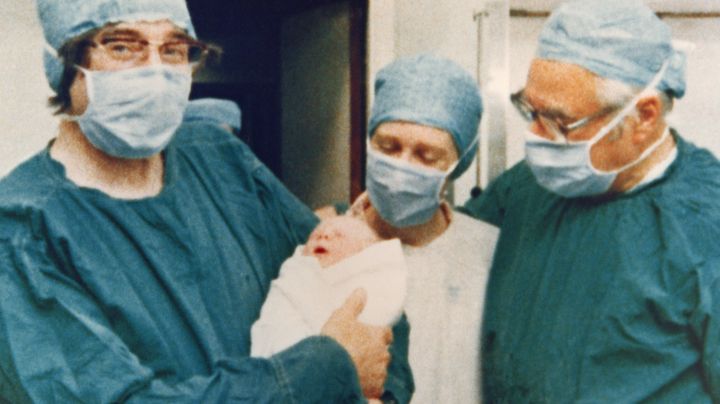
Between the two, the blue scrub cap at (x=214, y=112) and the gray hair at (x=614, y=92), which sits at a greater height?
the gray hair at (x=614, y=92)

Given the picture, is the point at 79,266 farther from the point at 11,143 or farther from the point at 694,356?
the point at 11,143

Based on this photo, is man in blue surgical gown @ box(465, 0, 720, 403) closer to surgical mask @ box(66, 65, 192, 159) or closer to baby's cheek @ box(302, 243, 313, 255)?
baby's cheek @ box(302, 243, 313, 255)

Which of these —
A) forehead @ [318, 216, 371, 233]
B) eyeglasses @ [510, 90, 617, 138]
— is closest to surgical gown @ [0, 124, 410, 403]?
forehead @ [318, 216, 371, 233]

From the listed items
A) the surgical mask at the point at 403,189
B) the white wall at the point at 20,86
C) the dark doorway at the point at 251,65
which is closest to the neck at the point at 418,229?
the surgical mask at the point at 403,189

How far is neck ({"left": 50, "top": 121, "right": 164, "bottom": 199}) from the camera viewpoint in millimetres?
1169

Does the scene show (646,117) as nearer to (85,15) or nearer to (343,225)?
(343,225)

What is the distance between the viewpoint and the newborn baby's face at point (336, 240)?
→ 137 cm

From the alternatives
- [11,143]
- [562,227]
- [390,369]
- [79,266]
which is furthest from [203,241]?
[11,143]

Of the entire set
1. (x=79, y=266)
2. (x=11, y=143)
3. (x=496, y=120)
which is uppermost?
(x=79, y=266)

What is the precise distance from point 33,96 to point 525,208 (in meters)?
1.65

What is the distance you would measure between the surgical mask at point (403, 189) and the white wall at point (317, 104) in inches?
40.9

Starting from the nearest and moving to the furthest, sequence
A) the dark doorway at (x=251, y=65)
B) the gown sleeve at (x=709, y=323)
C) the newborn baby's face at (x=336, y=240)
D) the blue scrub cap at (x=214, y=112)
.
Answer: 1. the gown sleeve at (x=709, y=323)
2. the newborn baby's face at (x=336, y=240)
3. the blue scrub cap at (x=214, y=112)
4. the dark doorway at (x=251, y=65)

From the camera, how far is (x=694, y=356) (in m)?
1.18

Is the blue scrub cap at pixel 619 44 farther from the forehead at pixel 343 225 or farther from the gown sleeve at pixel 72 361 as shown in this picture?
the gown sleeve at pixel 72 361
